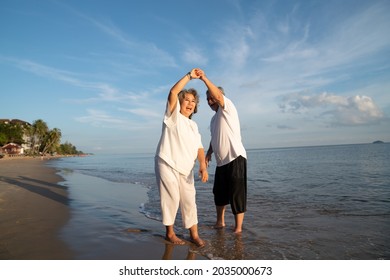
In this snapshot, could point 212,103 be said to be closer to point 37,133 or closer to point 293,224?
point 293,224

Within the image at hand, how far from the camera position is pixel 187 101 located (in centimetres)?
339

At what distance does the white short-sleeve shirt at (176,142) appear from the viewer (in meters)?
3.20

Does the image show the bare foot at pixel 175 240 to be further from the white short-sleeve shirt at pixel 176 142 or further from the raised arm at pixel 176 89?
the raised arm at pixel 176 89

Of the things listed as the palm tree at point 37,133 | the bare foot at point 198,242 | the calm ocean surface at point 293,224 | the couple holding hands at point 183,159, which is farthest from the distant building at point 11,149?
the bare foot at point 198,242

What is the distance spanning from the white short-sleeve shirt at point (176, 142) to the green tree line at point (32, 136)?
238 ft

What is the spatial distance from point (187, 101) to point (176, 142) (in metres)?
0.59

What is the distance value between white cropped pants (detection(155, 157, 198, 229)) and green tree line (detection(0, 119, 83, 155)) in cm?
7248

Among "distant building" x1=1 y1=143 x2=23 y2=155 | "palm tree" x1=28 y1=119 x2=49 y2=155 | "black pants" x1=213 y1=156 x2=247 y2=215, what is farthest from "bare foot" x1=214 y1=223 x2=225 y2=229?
"palm tree" x1=28 y1=119 x2=49 y2=155

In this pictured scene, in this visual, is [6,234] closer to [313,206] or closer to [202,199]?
[202,199]

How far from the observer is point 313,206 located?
6.07 metres

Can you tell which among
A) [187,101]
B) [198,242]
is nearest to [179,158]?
[187,101]

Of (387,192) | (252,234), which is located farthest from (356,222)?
(387,192)

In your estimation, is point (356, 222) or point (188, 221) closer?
point (188, 221)
